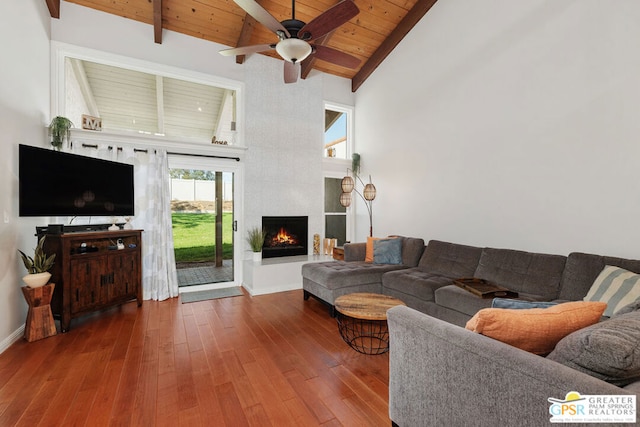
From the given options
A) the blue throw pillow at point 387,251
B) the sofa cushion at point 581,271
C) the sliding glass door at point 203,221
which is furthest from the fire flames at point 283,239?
the sofa cushion at point 581,271

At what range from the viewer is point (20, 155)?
2.73 metres

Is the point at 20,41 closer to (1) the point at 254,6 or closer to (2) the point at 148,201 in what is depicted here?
(2) the point at 148,201

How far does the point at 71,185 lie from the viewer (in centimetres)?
321

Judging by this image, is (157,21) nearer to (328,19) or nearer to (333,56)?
(333,56)

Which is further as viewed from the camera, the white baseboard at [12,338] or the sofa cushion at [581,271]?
the white baseboard at [12,338]

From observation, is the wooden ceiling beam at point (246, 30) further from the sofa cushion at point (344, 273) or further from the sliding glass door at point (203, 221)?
the sofa cushion at point (344, 273)

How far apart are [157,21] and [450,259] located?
16.9 feet

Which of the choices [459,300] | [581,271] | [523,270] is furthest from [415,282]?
[581,271]

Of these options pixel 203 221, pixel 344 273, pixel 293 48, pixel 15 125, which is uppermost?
pixel 293 48

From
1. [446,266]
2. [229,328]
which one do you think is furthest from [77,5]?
[446,266]

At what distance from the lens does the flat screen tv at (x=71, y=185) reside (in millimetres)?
2814

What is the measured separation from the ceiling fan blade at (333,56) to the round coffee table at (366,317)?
2728 millimetres

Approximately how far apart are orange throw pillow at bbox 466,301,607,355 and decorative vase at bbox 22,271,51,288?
12.5 feet

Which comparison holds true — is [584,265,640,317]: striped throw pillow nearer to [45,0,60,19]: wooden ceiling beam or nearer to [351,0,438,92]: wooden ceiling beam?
[351,0,438,92]: wooden ceiling beam
